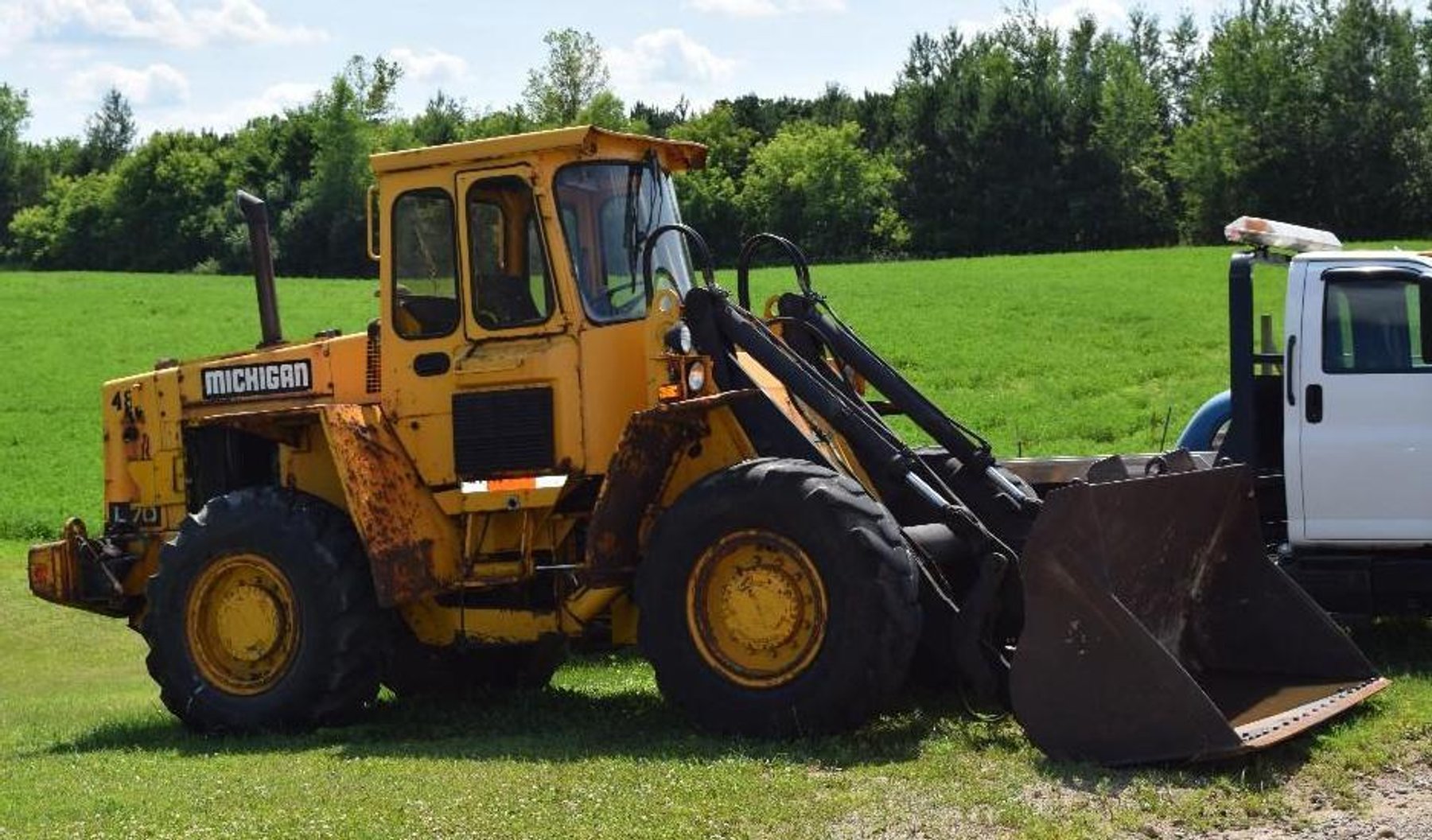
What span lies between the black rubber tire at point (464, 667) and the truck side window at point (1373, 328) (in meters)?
5.03

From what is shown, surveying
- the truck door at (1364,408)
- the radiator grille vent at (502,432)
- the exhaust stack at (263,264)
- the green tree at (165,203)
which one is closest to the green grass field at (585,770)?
the truck door at (1364,408)

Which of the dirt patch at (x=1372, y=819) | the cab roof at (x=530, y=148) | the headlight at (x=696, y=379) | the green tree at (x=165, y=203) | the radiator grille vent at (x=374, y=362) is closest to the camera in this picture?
the dirt patch at (x=1372, y=819)

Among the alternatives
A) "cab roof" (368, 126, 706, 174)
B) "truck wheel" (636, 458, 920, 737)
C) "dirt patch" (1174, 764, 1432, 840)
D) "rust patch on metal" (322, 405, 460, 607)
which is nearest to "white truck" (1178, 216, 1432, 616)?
"dirt patch" (1174, 764, 1432, 840)

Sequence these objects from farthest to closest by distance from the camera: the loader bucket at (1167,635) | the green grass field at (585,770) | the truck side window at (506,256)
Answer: the truck side window at (506,256), the loader bucket at (1167,635), the green grass field at (585,770)

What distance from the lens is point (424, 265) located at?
10.6m

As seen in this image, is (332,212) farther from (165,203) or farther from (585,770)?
(585,770)

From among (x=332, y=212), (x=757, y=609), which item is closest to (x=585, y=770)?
(x=757, y=609)

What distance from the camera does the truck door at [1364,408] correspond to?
11016 millimetres

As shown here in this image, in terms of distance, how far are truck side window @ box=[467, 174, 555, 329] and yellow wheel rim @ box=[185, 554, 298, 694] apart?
1.98m

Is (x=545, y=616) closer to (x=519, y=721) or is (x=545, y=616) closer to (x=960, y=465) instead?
(x=519, y=721)

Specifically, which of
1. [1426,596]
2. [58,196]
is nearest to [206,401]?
[1426,596]

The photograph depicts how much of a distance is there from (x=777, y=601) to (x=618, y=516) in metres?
1.13

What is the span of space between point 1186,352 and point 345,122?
5011 cm

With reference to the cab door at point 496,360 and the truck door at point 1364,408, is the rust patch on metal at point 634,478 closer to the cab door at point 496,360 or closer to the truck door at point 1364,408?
the cab door at point 496,360
